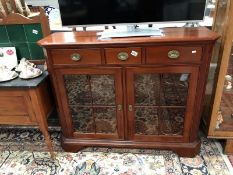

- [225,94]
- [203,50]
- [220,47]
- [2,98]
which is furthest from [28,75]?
[225,94]

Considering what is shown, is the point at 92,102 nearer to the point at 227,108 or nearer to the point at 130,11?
the point at 130,11

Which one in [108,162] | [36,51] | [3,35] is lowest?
[108,162]

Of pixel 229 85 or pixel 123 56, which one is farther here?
pixel 229 85

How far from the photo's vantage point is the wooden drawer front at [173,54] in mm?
1295

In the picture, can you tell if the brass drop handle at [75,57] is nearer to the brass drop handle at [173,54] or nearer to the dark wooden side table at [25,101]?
the dark wooden side table at [25,101]

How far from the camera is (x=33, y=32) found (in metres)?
1.70

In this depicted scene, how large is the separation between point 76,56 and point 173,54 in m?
0.62

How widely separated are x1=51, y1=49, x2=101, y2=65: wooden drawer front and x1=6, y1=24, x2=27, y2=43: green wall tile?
513 millimetres

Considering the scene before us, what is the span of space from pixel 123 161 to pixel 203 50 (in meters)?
1.01

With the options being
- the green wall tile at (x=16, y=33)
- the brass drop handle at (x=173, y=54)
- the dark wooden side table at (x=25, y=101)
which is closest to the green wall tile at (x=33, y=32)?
the green wall tile at (x=16, y=33)

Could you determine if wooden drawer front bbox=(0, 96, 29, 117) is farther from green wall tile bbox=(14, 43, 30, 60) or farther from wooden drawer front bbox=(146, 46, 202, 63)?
wooden drawer front bbox=(146, 46, 202, 63)

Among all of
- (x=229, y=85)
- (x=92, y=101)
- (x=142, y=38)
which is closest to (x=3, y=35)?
(x=92, y=101)

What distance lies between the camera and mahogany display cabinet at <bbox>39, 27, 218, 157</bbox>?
132cm

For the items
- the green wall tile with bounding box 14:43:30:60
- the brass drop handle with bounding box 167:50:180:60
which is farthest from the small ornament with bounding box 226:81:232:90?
the green wall tile with bounding box 14:43:30:60
